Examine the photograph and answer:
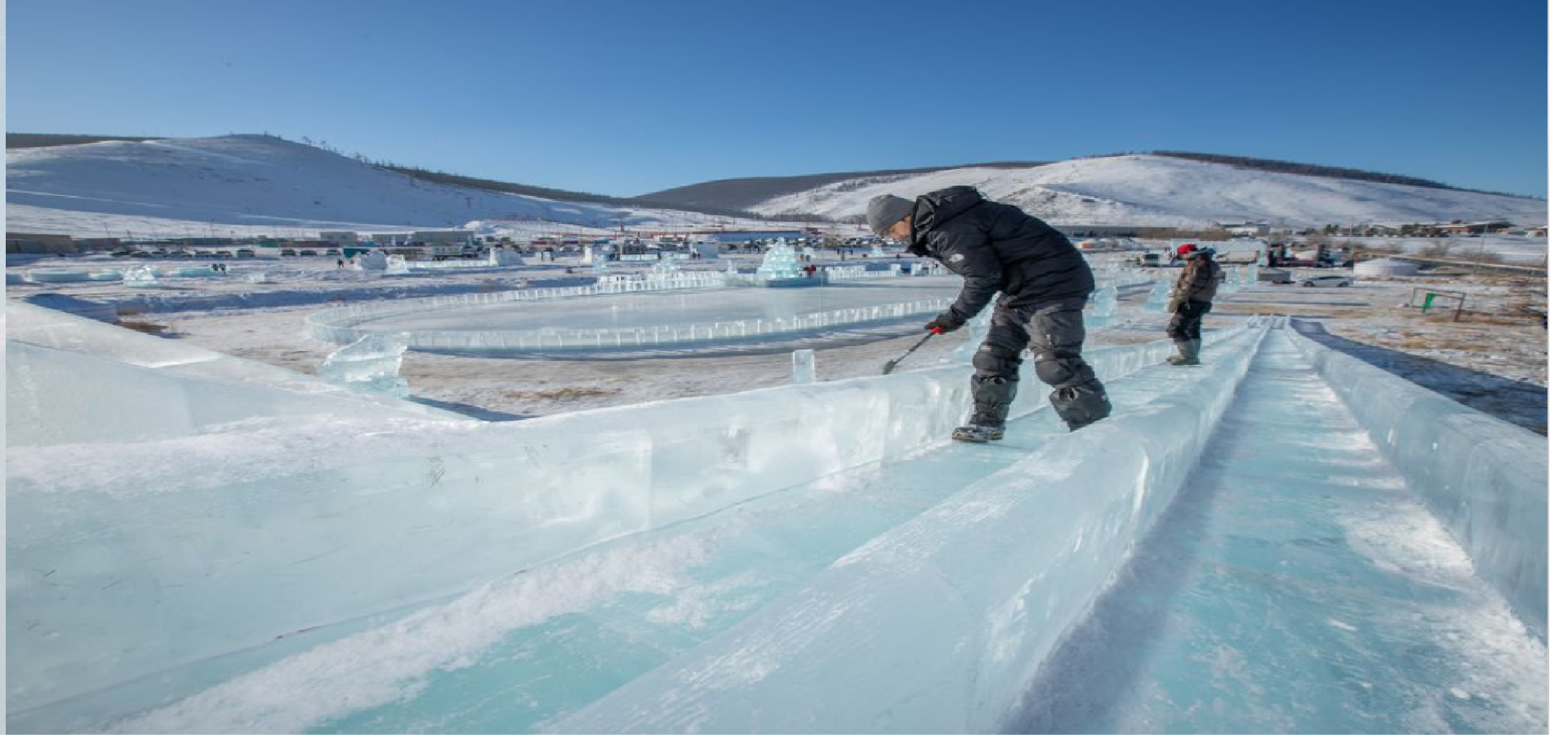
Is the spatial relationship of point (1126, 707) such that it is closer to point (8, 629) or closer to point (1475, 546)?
point (1475, 546)

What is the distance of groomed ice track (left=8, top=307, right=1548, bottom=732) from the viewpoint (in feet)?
2.94

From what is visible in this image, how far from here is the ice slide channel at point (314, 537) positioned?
43.9 inches

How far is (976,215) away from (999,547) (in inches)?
77.0

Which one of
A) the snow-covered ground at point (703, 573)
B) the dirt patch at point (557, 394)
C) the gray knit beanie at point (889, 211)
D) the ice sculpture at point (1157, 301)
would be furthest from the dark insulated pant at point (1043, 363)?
the ice sculpture at point (1157, 301)

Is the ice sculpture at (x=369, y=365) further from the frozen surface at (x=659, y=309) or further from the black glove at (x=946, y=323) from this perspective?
the frozen surface at (x=659, y=309)

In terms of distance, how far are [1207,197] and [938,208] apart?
3745 inches

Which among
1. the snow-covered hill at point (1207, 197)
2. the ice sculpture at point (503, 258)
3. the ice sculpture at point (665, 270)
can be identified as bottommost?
the ice sculpture at point (665, 270)

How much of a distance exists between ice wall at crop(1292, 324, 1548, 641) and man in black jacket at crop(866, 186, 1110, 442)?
0.97 meters

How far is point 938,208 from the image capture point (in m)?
2.67

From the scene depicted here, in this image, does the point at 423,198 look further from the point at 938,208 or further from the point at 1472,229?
the point at 1472,229

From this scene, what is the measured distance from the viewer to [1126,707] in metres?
1.04

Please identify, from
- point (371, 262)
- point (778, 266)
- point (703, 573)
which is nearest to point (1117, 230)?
point (778, 266)

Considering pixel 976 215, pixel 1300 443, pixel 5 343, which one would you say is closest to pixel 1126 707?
pixel 976 215

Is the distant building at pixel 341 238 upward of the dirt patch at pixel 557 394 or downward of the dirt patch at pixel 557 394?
upward
